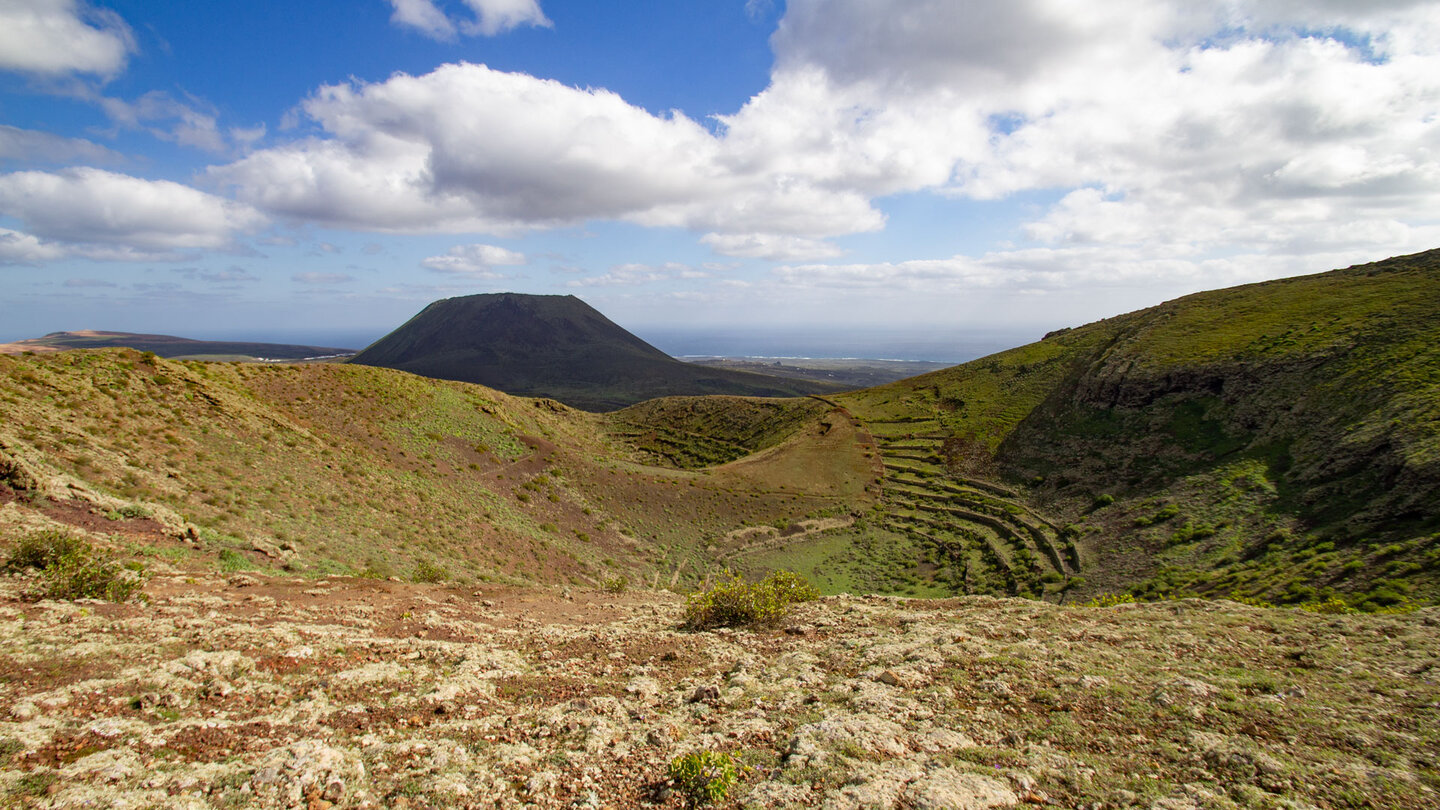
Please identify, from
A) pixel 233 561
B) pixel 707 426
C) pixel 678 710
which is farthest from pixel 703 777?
pixel 707 426

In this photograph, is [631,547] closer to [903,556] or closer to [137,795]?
[903,556]

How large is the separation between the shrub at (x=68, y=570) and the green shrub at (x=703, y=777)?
38.0 ft

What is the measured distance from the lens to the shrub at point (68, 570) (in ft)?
31.8

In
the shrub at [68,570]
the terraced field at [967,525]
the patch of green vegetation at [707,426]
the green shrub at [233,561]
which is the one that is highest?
the shrub at [68,570]

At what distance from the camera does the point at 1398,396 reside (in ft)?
96.7

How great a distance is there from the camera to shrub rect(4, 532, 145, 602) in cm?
970

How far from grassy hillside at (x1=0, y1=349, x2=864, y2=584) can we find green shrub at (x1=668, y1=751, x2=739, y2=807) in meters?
14.5

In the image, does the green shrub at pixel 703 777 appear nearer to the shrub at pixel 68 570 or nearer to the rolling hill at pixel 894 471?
the shrub at pixel 68 570

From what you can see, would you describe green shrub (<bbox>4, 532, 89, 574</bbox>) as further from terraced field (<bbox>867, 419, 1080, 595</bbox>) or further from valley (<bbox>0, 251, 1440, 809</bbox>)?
terraced field (<bbox>867, 419, 1080, 595</bbox>)

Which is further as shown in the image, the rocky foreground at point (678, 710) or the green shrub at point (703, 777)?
the green shrub at point (703, 777)

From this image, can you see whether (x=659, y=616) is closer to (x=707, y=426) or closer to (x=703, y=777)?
(x=703, y=777)

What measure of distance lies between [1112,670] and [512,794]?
10.8 metres

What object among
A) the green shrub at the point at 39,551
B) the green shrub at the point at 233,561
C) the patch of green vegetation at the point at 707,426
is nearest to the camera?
the green shrub at the point at 39,551

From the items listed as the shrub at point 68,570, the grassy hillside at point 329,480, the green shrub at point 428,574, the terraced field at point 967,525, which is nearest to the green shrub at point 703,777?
the shrub at point 68,570
